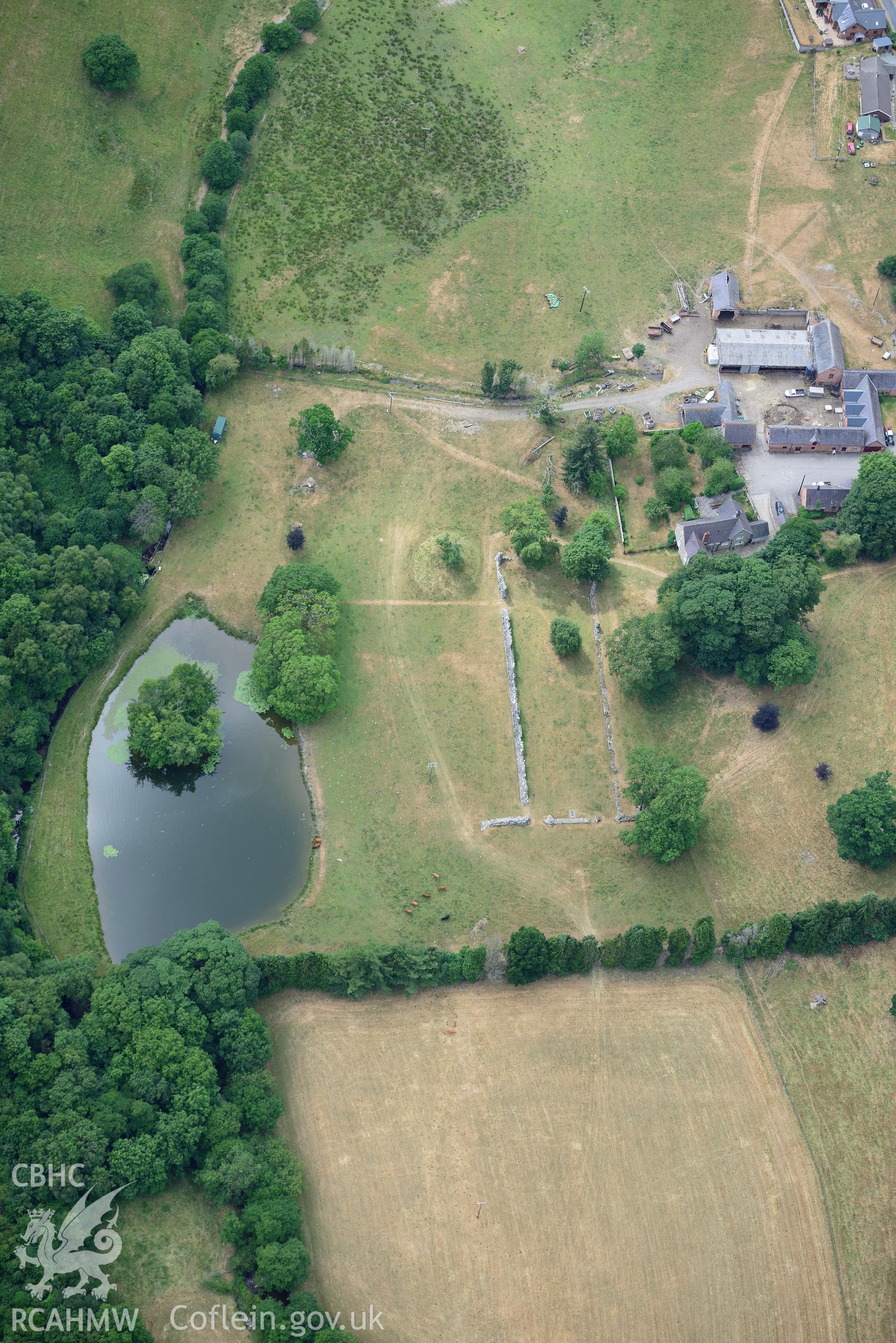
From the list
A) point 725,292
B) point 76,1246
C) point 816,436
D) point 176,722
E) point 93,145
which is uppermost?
point 93,145

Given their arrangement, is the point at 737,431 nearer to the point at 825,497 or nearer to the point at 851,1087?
the point at 825,497

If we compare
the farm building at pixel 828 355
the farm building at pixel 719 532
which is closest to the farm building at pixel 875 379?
the farm building at pixel 828 355

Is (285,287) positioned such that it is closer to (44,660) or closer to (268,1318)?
(44,660)

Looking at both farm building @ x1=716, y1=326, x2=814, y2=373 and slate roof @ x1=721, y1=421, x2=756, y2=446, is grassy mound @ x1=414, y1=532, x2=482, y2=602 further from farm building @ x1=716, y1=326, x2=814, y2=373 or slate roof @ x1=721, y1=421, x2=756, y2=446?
farm building @ x1=716, y1=326, x2=814, y2=373

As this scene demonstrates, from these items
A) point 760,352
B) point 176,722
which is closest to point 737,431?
point 760,352

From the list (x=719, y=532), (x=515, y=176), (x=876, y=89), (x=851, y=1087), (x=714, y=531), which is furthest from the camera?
(x=876, y=89)

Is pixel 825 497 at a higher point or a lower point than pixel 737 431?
lower

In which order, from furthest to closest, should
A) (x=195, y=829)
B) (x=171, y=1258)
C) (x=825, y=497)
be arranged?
(x=825, y=497) → (x=195, y=829) → (x=171, y=1258)

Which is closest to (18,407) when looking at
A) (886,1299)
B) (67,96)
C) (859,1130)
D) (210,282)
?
(210,282)
